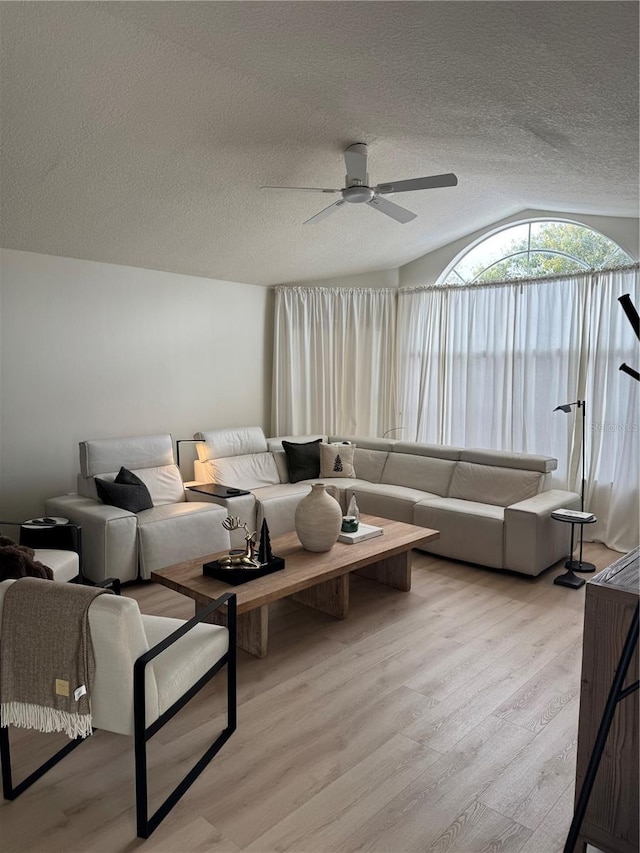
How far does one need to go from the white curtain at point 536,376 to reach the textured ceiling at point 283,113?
2.72 ft

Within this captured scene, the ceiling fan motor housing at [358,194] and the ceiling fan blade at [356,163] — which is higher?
the ceiling fan blade at [356,163]

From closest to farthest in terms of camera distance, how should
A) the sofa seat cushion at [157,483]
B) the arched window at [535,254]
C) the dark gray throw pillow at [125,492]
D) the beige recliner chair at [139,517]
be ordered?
the beige recliner chair at [139,517]
the dark gray throw pillow at [125,492]
the sofa seat cushion at [157,483]
the arched window at [535,254]

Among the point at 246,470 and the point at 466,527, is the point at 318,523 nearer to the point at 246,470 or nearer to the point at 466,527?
the point at 466,527

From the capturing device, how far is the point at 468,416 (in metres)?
5.74

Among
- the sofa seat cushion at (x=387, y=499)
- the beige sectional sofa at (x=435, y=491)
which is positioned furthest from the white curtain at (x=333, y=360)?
the sofa seat cushion at (x=387, y=499)

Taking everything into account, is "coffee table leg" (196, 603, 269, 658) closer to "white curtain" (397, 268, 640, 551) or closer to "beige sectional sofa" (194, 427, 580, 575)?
"beige sectional sofa" (194, 427, 580, 575)

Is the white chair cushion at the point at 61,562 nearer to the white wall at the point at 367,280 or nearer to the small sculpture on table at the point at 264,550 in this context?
the small sculpture on table at the point at 264,550

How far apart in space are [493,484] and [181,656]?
133 inches

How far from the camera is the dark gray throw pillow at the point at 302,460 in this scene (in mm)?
5566

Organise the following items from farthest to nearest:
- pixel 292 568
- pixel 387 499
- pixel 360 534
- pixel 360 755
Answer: pixel 387 499, pixel 360 534, pixel 292 568, pixel 360 755

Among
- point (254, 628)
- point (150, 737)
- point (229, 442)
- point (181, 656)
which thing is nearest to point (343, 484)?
point (229, 442)

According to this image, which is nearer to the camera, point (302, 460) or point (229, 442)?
point (229, 442)

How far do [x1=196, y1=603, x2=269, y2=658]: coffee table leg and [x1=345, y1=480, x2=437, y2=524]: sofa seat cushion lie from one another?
191 centimetres

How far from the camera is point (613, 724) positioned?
166 centimetres
